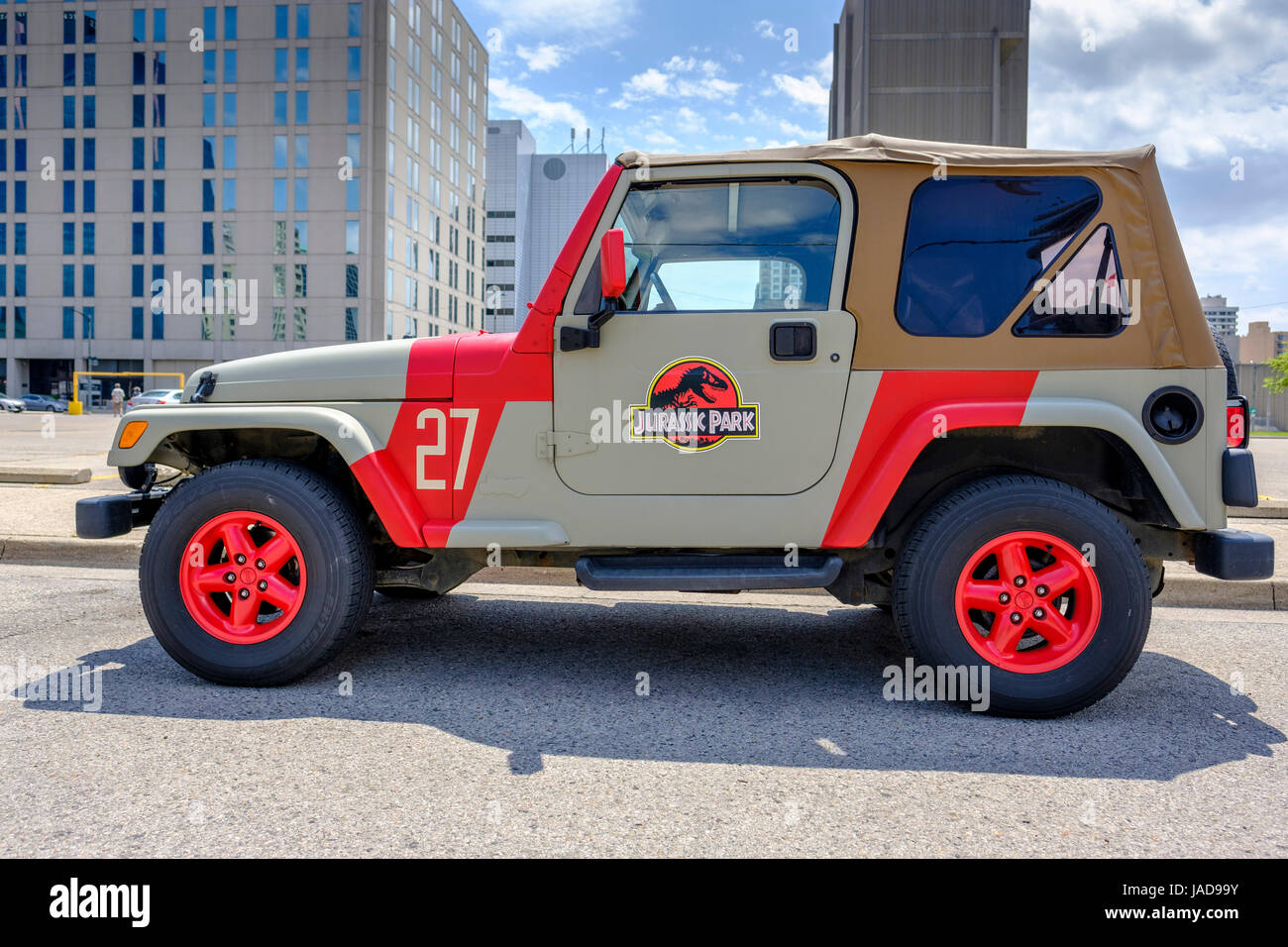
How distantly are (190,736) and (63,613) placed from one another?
7.87 feet

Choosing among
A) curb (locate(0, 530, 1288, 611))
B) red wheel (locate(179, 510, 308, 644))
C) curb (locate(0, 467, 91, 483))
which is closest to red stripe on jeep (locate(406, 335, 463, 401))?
red wheel (locate(179, 510, 308, 644))

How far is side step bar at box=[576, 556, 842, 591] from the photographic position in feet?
11.1

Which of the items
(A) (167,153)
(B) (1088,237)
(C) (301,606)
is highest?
(A) (167,153)

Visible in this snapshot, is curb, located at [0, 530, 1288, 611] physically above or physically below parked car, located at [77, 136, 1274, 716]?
below

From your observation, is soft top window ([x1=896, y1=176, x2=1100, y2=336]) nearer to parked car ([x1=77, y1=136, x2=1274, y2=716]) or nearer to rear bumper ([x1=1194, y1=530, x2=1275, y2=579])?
parked car ([x1=77, y1=136, x2=1274, y2=716])

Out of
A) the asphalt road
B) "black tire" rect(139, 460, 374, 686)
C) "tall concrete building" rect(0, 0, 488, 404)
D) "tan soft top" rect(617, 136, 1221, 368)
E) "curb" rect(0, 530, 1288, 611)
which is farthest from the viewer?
"tall concrete building" rect(0, 0, 488, 404)

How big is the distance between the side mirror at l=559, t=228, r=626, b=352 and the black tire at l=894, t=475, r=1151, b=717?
1.54m

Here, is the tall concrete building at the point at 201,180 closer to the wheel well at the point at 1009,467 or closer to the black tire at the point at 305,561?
the black tire at the point at 305,561

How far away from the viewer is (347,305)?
5353cm

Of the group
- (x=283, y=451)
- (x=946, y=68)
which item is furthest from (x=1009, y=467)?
(x=946, y=68)

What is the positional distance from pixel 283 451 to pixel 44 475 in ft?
24.8

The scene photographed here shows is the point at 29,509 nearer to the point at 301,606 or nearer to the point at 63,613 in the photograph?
the point at 63,613

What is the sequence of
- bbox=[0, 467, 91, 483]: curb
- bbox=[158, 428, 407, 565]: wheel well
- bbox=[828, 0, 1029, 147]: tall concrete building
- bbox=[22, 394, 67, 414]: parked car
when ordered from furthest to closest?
1. bbox=[22, 394, 67, 414]: parked car
2. bbox=[828, 0, 1029, 147]: tall concrete building
3. bbox=[0, 467, 91, 483]: curb
4. bbox=[158, 428, 407, 565]: wheel well
